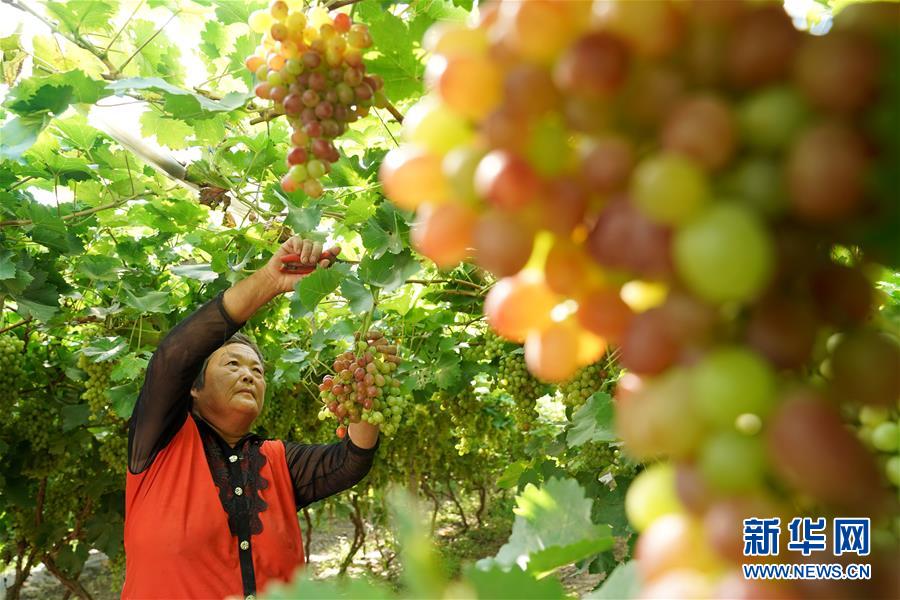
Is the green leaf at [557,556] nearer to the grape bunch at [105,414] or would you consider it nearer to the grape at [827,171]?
the grape at [827,171]

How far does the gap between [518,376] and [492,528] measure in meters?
9.11

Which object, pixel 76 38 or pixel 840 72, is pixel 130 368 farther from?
pixel 840 72

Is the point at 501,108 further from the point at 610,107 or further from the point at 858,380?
the point at 858,380

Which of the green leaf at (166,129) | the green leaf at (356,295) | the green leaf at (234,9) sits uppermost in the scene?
the green leaf at (234,9)

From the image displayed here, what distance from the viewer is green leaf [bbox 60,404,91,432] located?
4926 millimetres

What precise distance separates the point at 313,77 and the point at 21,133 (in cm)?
88

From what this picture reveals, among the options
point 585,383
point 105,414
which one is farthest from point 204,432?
point 105,414

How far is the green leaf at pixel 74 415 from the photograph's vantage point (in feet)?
16.2

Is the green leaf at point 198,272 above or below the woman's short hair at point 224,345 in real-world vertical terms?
above

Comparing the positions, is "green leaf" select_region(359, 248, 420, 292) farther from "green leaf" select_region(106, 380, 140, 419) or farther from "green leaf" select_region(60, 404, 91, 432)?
"green leaf" select_region(60, 404, 91, 432)

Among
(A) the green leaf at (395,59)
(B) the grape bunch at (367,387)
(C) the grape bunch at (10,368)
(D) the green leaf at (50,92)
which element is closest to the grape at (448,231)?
(A) the green leaf at (395,59)

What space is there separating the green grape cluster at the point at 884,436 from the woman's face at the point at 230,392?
9.19ft

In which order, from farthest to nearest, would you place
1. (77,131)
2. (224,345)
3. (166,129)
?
(224,345) → (77,131) → (166,129)

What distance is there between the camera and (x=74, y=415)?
496 centimetres
